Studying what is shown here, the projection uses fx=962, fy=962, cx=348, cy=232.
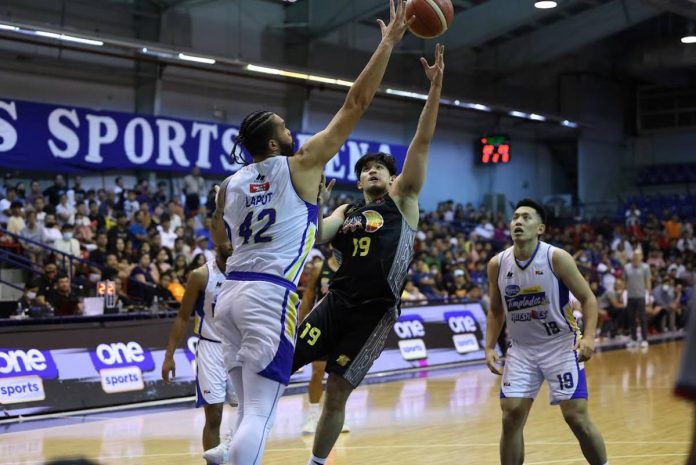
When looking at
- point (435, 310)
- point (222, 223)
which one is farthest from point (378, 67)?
point (435, 310)

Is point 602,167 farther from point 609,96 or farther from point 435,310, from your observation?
point 435,310

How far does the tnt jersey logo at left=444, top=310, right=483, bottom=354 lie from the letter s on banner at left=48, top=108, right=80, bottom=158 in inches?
348

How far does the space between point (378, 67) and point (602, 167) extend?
3160cm

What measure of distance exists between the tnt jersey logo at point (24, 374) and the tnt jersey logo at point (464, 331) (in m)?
7.60

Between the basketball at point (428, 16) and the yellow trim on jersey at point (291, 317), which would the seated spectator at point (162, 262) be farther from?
the yellow trim on jersey at point (291, 317)

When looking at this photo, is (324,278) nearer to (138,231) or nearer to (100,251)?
(100,251)

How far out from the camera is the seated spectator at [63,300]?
12523 millimetres

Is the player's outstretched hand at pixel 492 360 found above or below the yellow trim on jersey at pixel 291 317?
below

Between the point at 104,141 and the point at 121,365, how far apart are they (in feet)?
33.9

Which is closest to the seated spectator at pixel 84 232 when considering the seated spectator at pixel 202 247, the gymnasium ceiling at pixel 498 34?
the seated spectator at pixel 202 247

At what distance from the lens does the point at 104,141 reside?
67.9ft

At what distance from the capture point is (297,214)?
4.53 m

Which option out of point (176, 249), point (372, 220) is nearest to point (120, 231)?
point (176, 249)

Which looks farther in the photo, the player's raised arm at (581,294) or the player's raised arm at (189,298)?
the player's raised arm at (189,298)
